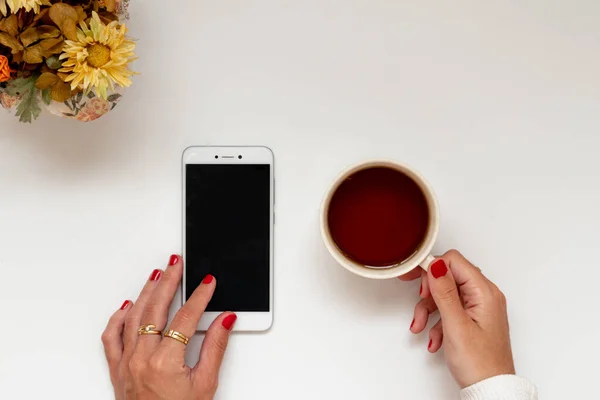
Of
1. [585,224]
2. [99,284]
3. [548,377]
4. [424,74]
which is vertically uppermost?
[424,74]

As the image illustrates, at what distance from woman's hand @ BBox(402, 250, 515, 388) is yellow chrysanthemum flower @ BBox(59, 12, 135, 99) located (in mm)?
453

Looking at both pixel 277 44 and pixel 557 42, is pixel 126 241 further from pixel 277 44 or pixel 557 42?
pixel 557 42

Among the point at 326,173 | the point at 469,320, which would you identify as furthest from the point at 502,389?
the point at 326,173

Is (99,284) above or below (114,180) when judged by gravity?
below

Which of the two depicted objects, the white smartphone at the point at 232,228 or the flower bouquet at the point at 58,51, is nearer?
the flower bouquet at the point at 58,51

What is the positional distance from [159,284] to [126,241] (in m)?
0.08

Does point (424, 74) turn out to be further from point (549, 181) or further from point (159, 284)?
point (159, 284)

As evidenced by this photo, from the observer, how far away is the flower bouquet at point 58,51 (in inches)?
23.0

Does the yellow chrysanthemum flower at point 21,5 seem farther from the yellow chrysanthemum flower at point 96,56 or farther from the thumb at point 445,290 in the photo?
the thumb at point 445,290

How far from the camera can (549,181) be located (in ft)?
2.43

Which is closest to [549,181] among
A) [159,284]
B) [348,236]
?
[348,236]

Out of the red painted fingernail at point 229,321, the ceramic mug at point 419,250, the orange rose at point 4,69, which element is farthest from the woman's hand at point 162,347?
the orange rose at point 4,69

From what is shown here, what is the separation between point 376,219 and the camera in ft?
2.20

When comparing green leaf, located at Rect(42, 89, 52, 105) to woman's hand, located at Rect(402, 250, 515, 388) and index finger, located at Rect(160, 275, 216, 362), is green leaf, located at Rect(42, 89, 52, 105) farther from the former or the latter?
woman's hand, located at Rect(402, 250, 515, 388)
